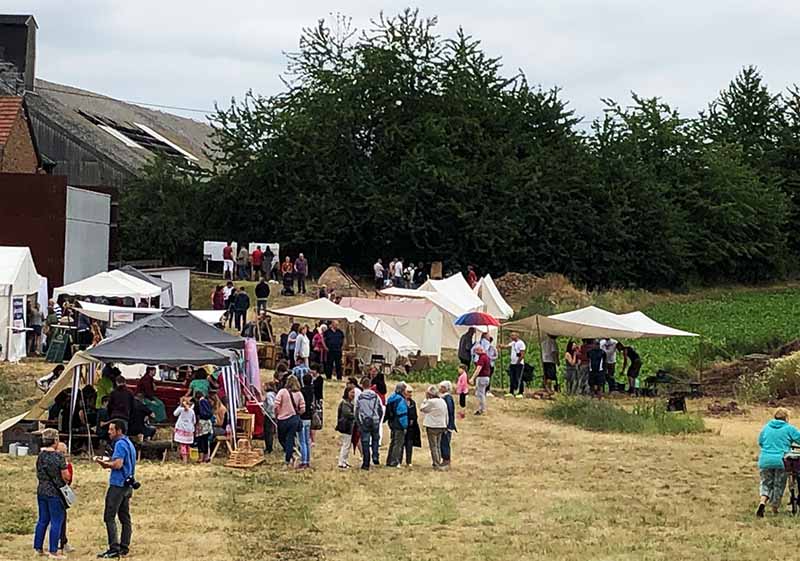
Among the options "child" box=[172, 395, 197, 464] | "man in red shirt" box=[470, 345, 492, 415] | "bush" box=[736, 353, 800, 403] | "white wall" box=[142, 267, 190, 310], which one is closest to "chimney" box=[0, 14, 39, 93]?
"white wall" box=[142, 267, 190, 310]

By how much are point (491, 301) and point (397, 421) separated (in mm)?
22094

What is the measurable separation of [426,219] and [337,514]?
36.1 m

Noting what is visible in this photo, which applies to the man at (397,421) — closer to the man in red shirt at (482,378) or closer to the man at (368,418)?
the man at (368,418)

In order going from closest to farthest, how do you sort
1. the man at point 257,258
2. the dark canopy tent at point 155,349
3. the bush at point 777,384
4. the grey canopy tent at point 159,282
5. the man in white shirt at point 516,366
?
the dark canopy tent at point 155,349, the man in white shirt at point 516,366, the bush at point 777,384, the grey canopy tent at point 159,282, the man at point 257,258

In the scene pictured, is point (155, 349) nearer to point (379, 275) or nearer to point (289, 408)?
point (289, 408)

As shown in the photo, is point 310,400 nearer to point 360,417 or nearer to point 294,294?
point 360,417

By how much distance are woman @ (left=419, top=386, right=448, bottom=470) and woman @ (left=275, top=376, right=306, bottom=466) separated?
6.06 ft

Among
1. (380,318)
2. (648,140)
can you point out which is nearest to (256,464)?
(380,318)

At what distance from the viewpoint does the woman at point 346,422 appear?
18469 millimetres

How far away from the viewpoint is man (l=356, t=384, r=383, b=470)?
1838cm

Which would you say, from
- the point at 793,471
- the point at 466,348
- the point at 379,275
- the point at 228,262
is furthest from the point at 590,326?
the point at 228,262

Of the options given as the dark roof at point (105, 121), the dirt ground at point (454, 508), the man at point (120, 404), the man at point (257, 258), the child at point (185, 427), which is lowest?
the dirt ground at point (454, 508)

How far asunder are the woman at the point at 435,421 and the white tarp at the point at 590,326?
31.1 ft

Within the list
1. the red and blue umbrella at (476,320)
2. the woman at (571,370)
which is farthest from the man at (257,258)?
the woman at (571,370)
